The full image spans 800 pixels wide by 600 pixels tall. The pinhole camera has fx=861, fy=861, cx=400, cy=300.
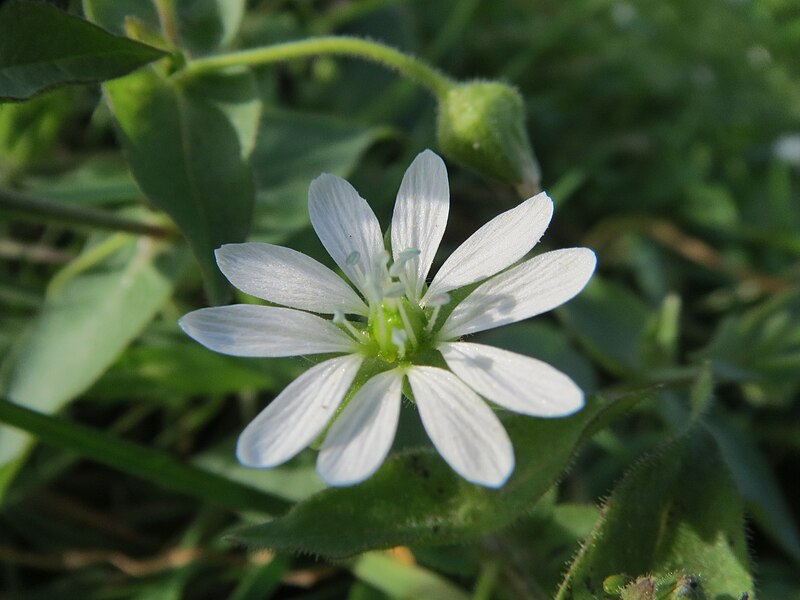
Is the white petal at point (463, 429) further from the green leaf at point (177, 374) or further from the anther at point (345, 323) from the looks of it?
the green leaf at point (177, 374)

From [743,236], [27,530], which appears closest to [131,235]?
[27,530]

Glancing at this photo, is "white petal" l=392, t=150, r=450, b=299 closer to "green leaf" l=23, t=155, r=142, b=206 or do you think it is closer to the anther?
the anther

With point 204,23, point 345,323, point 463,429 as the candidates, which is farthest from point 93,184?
point 463,429

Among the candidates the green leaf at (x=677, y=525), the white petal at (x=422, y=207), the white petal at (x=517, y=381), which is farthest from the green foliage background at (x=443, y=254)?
the white petal at (x=422, y=207)

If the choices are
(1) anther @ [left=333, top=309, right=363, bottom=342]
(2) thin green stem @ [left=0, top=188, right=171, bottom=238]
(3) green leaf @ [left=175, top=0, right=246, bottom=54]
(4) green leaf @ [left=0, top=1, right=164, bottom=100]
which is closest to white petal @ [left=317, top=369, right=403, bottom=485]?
(1) anther @ [left=333, top=309, right=363, bottom=342]

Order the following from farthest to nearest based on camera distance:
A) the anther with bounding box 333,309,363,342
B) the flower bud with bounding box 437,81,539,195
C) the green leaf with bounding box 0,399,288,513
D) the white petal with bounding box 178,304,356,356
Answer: the flower bud with bounding box 437,81,539,195 → the green leaf with bounding box 0,399,288,513 → the anther with bounding box 333,309,363,342 → the white petal with bounding box 178,304,356,356
